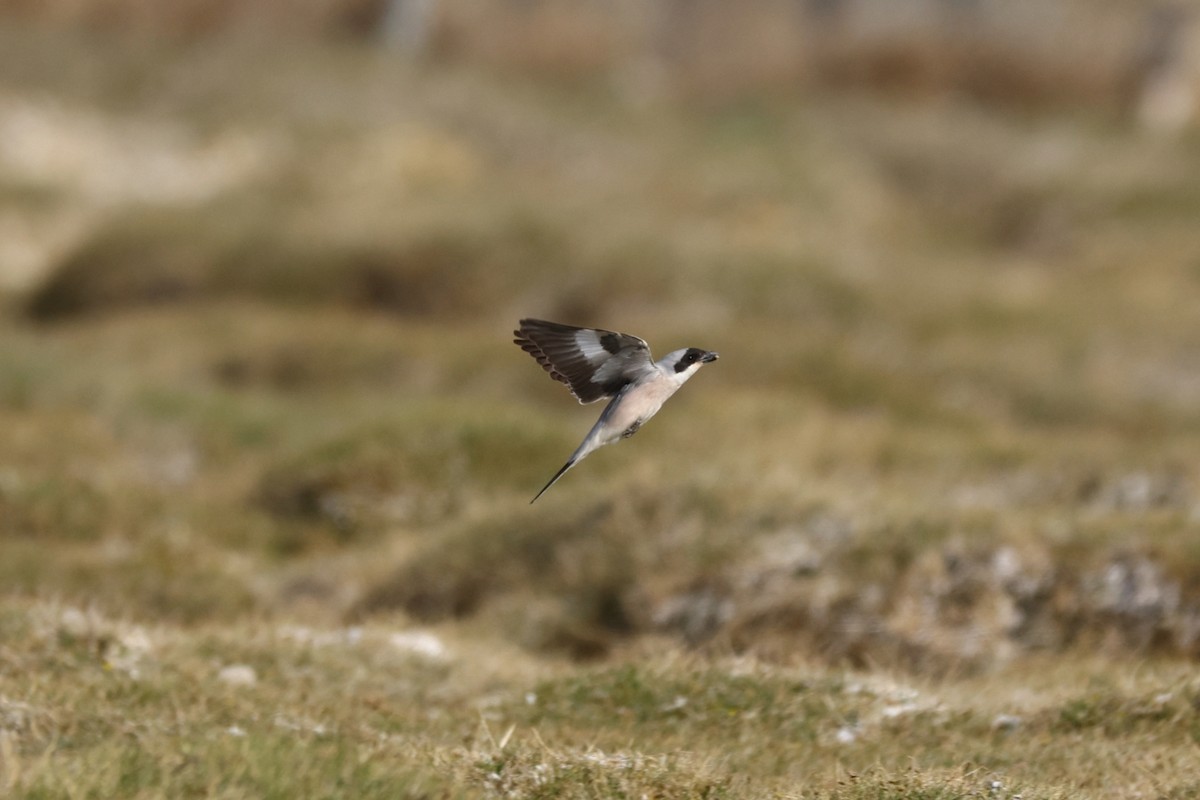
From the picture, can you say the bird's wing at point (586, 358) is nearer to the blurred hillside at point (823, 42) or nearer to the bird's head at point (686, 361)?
the bird's head at point (686, 361)

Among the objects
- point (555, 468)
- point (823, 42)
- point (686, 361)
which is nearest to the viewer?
point (686, 361)

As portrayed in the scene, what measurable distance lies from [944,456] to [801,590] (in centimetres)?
593

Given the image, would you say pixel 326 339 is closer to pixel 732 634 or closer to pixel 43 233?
pixel 43 233

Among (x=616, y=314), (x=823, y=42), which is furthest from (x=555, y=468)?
(x=823, y=42)

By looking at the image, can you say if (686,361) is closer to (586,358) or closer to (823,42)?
(586,358)

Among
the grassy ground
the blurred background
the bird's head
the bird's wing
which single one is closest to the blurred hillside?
the blurred background

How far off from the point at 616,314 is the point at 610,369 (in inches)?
710

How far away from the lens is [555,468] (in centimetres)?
1589

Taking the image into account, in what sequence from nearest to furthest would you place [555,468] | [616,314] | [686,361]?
[686,361] < [555,468] < [616,314]

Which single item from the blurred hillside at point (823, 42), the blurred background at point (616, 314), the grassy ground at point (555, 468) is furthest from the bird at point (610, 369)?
the blurred hillside at point (823, 42)

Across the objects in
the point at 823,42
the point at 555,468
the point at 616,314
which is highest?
the point at 823,42

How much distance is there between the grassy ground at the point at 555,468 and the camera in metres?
7.51

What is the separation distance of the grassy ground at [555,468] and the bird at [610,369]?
1.37 metres

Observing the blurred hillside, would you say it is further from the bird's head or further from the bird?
the bird's head
